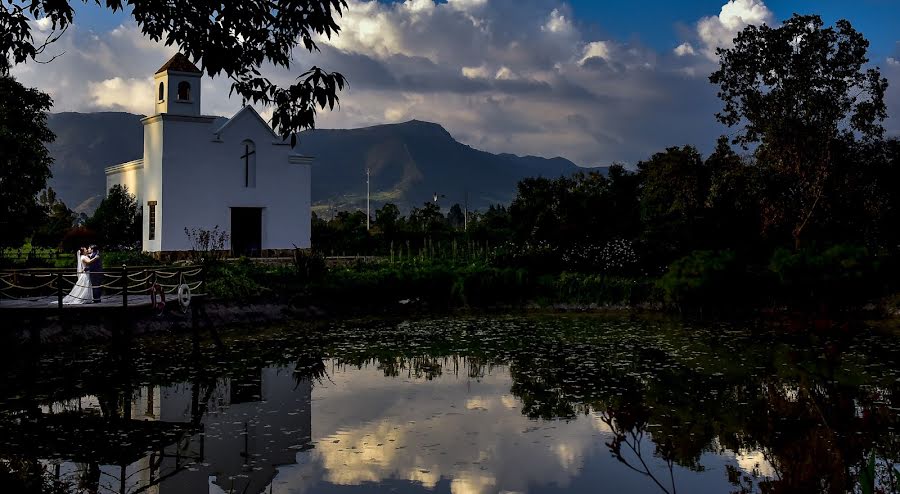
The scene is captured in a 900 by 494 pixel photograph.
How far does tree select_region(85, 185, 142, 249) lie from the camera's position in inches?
1483

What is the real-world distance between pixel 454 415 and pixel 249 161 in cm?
2887

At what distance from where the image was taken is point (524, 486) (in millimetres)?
8586

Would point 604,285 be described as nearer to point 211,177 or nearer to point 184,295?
point 184,295

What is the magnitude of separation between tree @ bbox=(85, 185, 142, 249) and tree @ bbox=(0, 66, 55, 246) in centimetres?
434

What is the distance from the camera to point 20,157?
29.8m

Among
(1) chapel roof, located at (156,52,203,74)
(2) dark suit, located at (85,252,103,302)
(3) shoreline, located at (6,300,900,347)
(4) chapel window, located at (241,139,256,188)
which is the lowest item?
(3) shoreline, located at (6,300,900,347)

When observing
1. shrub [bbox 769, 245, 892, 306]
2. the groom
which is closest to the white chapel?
the groom

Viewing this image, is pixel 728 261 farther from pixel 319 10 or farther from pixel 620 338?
pixel 319 10

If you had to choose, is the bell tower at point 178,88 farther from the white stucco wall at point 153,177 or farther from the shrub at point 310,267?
the shrub at point 310,267

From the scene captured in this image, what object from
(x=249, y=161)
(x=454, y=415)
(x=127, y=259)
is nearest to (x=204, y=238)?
(x=249, y=161)

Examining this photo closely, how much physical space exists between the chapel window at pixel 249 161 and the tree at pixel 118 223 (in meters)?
5.25

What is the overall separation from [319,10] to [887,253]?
25.8 metres

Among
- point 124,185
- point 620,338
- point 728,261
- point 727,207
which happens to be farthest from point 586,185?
point 124,185

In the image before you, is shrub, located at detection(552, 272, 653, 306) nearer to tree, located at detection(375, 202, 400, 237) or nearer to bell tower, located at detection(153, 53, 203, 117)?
tree, located at detection(375, 202, 400, 237)
